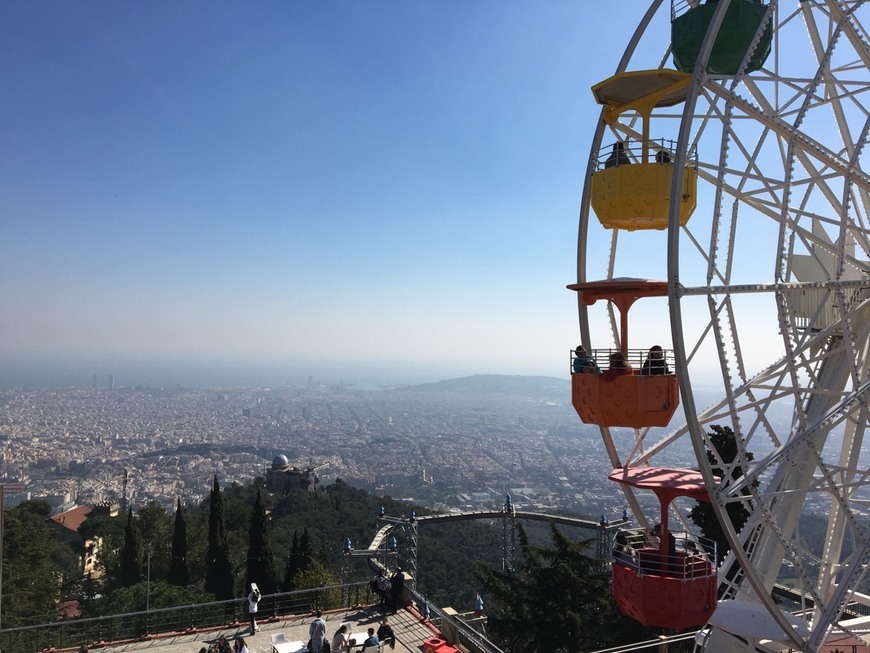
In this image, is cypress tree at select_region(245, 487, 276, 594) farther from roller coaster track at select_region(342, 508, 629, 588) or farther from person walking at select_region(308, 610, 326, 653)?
person walking at select_region(308, 610, 326, 653)

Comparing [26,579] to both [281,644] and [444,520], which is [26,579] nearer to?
[444,520]

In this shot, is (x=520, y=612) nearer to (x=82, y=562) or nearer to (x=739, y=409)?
(x=739, y=409)

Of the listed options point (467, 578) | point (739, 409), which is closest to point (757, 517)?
point (739, 409)

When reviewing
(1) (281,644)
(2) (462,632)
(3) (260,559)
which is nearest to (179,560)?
(3) (260,559)


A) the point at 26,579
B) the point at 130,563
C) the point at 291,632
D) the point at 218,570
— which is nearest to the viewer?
the point at 291,632

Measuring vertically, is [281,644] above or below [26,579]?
above
